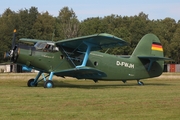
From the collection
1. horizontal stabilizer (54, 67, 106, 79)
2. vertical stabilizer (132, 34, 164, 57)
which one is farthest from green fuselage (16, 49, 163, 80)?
vertical stabilizer (132, 34, 164, 57)

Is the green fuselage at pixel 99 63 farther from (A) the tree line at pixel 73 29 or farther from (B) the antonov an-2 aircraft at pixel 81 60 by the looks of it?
(A) the tree line at pixel 73 29

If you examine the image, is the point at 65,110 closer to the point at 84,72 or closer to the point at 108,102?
the point at 108,102

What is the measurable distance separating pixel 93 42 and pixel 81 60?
1575 millimetres

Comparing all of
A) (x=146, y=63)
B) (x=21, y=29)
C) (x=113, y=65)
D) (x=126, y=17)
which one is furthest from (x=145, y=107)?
(x=126, y=17)

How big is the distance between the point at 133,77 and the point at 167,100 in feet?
32.9

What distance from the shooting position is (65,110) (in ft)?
33.3

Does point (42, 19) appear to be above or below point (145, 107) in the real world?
above

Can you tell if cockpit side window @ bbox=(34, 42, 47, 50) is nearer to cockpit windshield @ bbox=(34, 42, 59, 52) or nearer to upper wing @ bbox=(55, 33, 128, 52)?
cockpit windshield @ bbox=(34, 42, 59, 52)

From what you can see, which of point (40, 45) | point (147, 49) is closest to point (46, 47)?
point (40, 45)

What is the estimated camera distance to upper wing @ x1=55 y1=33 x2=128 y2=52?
59.7ft

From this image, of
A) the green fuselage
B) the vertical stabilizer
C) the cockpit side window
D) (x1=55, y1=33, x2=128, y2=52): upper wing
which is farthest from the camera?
the vertical stabilizer

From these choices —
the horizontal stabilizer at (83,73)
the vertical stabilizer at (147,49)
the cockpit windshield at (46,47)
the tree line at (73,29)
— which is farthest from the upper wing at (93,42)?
the tree line at (73,29)

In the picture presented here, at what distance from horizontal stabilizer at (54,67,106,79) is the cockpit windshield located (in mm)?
1260

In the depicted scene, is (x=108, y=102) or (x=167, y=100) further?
(x=167, y=100)
